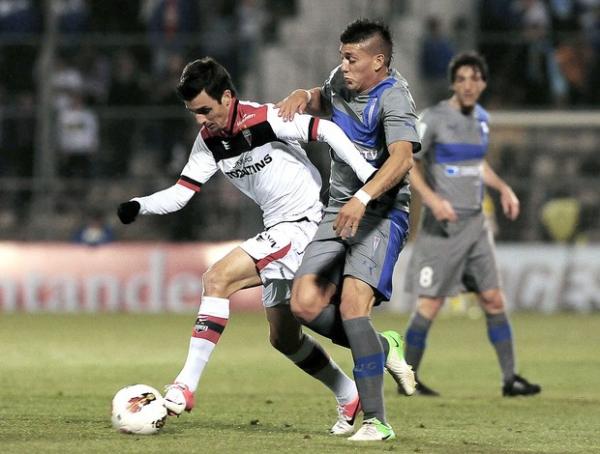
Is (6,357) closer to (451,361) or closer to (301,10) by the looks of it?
(451,361)

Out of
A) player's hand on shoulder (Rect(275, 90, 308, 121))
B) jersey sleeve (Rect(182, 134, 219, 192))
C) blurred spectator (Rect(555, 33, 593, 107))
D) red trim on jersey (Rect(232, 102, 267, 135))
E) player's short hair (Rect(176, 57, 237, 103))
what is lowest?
jersey sleeve (Rect(182, 134, 219, 192))

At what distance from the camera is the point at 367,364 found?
728 centimetres

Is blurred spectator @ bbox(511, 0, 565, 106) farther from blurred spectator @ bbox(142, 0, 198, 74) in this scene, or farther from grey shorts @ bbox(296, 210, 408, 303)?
grey shorts @ bbox(296, 210, 408, 303)

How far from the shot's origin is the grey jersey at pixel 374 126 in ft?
24.3

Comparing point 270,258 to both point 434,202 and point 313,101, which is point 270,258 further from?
point 434,202

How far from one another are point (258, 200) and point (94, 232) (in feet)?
40.7

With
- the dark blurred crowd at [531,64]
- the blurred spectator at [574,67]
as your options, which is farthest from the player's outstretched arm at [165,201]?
the blurred spectator at [574,67]

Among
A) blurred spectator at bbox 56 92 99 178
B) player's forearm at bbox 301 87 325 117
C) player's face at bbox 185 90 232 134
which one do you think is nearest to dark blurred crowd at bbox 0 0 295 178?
blurred spectator at bbox 56 92 99 178

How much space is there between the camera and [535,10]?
22.8m

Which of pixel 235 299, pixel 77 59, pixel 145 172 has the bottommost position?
pixel 235 299

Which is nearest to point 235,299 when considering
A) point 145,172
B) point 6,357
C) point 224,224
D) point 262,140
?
point 224,224

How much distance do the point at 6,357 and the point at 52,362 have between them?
0.66 meters

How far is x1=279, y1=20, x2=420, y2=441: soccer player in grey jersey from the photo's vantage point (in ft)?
23.9

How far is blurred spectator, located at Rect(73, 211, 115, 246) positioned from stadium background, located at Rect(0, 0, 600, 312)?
3 centimetres
